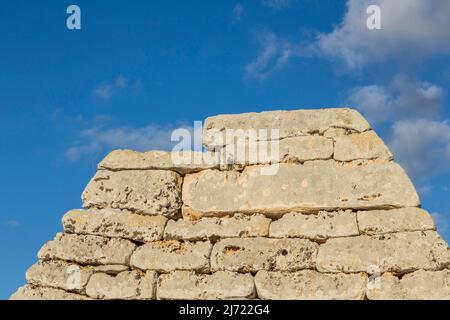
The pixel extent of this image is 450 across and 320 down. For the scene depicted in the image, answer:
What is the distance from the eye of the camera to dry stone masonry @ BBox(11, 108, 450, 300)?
6.27m

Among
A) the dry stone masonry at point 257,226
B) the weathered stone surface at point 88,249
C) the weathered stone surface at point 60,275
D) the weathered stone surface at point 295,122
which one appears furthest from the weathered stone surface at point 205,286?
the weathered stone surface at point 295,122

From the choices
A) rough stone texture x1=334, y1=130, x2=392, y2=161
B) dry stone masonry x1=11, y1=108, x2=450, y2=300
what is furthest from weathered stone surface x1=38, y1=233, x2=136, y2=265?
rough stone texture x1=334, y1=130, x2=392, y2=161

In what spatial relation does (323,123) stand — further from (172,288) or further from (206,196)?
(172,288)

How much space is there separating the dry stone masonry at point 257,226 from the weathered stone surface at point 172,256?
11 mm

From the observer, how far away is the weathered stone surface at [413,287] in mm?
5996

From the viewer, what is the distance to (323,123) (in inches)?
274

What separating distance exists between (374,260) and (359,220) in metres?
0.45

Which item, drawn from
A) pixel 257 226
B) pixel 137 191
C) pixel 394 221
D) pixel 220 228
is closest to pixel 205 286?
pixel 220 228

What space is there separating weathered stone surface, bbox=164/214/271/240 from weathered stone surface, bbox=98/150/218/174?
616 mm

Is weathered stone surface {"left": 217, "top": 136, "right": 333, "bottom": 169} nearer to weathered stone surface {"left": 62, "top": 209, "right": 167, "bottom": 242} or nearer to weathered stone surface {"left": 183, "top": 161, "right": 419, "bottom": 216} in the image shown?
weathered stone surface {"left": 183, "top": 161, "right": 419, "bottom": 216}

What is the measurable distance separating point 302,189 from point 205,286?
4.56ft

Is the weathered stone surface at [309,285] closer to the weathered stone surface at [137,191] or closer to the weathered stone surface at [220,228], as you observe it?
the weathered stone surface at [220,228]

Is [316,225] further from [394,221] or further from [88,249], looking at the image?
[88,249]

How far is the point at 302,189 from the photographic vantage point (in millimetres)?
6734
